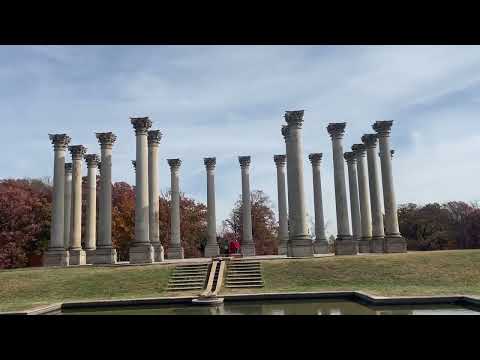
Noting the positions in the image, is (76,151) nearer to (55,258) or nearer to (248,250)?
(55,258)

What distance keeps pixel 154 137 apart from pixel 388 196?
110 feet

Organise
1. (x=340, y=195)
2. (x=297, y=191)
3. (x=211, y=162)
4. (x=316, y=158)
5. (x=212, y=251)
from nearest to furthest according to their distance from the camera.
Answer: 1. (x=297, y=191)
2. (x=340, y=195)
3. (x=212, y=251)
4. (x=211, y=162)
5. (x=316, y=158)

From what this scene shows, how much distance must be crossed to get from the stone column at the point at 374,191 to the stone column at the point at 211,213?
80.5ft

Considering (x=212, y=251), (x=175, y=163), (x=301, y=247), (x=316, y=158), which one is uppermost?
(x=316, y=158)

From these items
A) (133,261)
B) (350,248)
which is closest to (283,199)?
(350,248)

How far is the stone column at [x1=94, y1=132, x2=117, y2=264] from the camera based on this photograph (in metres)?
55.0

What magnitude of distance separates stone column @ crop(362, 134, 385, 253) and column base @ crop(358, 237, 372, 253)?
2.22 feet

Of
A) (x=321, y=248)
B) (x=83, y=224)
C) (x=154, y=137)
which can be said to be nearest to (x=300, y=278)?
(x=321, y=248)

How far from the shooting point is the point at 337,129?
58.8m

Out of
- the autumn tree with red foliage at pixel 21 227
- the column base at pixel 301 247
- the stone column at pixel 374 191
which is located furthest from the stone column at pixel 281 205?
the autumn tree with red foliage at pixel 21 227

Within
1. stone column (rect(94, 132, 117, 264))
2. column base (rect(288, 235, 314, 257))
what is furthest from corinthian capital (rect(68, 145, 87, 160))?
column base (rect(288, 235, 314, 257))

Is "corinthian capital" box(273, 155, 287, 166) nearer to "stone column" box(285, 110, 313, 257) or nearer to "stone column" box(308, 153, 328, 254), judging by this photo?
"stone column" box(308, 153, 328, 254)
